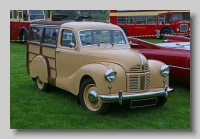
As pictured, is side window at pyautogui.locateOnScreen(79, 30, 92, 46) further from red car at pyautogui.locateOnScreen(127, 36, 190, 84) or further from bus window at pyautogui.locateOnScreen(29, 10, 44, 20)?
bus window at pyautogui.locateOnScreen(29, 10, 44, 20)

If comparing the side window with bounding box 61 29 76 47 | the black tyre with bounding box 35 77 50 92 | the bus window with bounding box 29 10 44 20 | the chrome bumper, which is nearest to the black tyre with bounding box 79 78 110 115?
the chrome bumper

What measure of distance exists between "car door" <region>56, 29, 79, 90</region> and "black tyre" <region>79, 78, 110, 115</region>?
59 cm

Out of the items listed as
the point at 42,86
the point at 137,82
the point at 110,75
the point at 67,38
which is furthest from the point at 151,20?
the point at 110,75

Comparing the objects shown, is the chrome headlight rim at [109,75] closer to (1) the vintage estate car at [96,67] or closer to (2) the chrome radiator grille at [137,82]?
(1) the vintage estate car at [96,67]

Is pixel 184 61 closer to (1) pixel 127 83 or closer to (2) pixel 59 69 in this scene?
(1) pixel 127 83

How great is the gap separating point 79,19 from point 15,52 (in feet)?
19.3

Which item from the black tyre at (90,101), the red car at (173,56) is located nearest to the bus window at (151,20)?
the red car at (173,56)

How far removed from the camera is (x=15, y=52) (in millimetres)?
11930

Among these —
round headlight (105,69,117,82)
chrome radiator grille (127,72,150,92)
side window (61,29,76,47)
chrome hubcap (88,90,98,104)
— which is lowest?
chrome hubcap (88,90,98,104)

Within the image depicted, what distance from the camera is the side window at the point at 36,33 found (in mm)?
7237

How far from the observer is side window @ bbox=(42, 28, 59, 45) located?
262 inches

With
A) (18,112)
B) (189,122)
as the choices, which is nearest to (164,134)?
(189,122)

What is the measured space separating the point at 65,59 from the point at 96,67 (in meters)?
1.21

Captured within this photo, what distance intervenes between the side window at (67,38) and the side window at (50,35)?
0.80 feet
